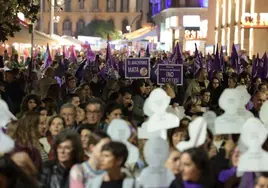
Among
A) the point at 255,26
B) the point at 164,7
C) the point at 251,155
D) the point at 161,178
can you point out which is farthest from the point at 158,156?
the point at 164,7

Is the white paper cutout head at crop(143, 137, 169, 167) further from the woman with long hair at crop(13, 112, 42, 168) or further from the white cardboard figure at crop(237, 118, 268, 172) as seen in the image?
the woman with long hair at crop(13, 112, 42, 168)

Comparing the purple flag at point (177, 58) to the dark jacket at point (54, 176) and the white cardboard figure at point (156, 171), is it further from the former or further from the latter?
the white cardboard figure at point (156, 171)

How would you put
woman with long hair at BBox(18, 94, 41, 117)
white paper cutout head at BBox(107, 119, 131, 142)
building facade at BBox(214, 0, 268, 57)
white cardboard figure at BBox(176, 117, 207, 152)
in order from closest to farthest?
1. white cardboard figure at BBox(176, 117, 207, 152)
2. white paper cutout head at BBox(107, 119, 131, 142)
3. woman with long hair at BBox(18, 94, 41, 117)
4. building facade at BBox(214, 0, 268, 57)

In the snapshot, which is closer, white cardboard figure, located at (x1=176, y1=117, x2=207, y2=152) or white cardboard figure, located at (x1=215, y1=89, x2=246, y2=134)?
white cardboard figure, located at (x1=176, y1=117, x2=207, y2=152)

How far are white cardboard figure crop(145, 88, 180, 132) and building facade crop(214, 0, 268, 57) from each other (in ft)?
90.6

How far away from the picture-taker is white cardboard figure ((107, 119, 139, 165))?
7.11 m

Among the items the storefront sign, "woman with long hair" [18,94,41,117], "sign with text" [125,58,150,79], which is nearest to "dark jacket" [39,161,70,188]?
"woman with long hair" [18,94,41,117]

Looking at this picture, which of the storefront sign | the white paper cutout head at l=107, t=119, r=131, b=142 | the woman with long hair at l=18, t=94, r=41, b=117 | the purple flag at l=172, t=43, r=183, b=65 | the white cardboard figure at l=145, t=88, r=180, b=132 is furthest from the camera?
the storefront sign

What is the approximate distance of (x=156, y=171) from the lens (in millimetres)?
6570

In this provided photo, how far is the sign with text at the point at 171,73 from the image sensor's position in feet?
55.6

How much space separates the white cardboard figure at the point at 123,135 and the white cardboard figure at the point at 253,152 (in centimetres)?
104

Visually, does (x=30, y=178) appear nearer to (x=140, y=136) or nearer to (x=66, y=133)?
(x=66, y=133)

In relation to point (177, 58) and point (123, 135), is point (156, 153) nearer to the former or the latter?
point (123, 135)

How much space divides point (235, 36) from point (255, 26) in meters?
9.72
